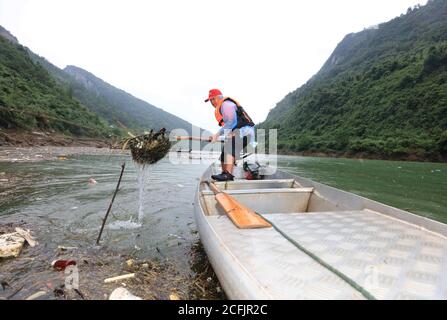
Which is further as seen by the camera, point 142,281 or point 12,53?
point 12,53

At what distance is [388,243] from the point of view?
8.67 feet

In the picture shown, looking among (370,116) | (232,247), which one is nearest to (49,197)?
(232,247)

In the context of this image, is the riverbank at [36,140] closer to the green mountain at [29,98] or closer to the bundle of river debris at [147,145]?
the green mountain at [29,98]

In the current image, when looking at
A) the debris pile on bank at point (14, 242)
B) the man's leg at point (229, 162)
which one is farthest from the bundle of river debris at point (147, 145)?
the debris pile on bank at point (14, 242)

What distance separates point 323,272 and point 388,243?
1030 millimetres

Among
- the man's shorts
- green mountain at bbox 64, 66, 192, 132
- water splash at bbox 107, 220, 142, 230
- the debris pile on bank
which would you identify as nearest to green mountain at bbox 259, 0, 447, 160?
the man's shorts

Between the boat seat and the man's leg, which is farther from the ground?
the man's leg

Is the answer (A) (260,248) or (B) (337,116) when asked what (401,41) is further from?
(A) (260,248)

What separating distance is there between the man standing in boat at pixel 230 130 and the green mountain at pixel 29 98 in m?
15.6

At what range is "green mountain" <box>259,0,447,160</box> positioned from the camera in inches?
1685

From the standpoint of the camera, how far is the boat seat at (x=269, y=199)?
16.0ft

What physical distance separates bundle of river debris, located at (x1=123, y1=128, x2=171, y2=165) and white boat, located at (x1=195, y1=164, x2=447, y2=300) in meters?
2.18

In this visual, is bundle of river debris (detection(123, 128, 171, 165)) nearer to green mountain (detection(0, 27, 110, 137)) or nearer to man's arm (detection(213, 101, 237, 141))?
man's arm (detection(213, 101, 237, 141))
